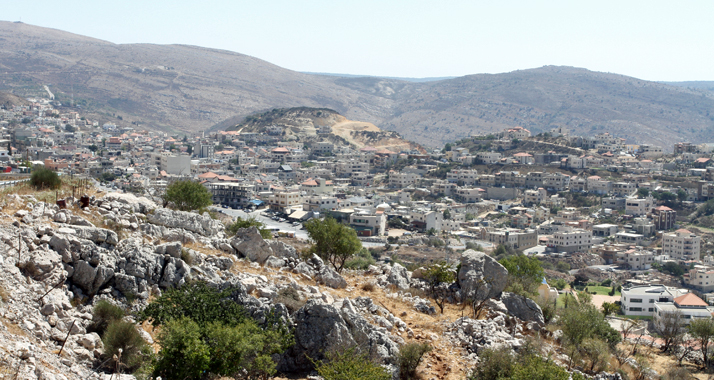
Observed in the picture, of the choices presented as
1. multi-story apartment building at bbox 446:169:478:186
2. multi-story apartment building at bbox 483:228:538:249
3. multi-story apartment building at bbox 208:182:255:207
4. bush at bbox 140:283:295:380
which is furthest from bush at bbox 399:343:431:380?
multi-story apartment building at bbox 446:169:478:186

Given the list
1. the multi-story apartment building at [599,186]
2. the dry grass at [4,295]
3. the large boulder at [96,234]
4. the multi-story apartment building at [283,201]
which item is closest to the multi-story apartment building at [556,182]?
the multi-story apartment building at [599,186]

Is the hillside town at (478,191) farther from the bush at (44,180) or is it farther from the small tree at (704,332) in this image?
the bush at (44,180)

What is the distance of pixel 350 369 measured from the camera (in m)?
7.51

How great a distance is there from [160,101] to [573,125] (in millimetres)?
95374

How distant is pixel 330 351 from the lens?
8.30 metres

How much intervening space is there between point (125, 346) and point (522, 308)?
25.7 feet

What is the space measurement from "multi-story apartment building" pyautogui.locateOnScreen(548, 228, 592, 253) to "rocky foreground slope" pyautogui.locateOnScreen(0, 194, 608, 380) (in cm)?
3282

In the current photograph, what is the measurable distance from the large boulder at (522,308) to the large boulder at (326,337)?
423cm

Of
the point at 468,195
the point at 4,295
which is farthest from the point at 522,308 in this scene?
the point at 468,195

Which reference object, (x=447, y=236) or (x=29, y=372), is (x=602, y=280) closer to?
(x=447, y=236)

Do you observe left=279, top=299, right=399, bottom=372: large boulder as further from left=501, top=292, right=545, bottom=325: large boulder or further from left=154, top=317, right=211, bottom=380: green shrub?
left=501, top=292, right=545, bottom=325: large boulder

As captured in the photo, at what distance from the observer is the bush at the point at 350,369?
745 cm

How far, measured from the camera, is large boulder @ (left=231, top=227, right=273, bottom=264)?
38.2 feet

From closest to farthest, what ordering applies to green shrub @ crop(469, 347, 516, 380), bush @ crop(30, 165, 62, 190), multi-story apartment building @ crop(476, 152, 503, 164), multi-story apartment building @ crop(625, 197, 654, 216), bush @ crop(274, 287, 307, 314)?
green shrub @ crop(469, 347, 516, 380) → bush @ crop(274, 287, 307, 314) → bush @ crop(30, 165, 62, 190) → multi-story apartment building @ crop(625, 197, 654, 216) → multi-story apartment building @ crop(476, 152, 503, 164)
